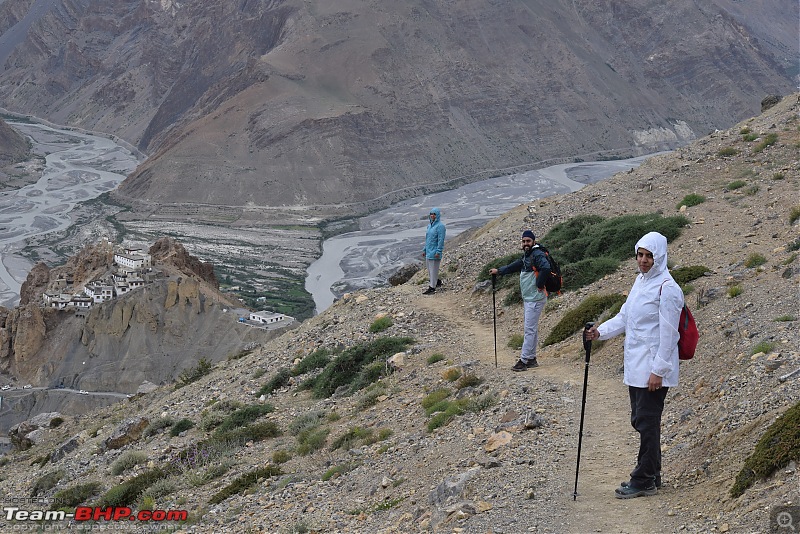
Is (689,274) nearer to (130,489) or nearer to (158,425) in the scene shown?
(130,489)

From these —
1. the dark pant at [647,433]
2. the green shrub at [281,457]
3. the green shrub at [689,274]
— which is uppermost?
the green shrub at [689,274]

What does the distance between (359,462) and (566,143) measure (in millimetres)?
144164

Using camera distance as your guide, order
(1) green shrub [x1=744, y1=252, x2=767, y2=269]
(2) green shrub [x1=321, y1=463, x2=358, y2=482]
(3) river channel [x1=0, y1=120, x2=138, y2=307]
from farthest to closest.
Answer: (3) river channel [x1=0, y1=120, x2=138, y2=307]
(1) green shrub [x1=744, y1=252, x2=767, y2=269]
(2) green shrub [x1=321, y1=463, x2=358, y2=482]

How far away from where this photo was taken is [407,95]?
14512 centimetres

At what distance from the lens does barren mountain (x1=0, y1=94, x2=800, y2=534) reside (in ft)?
29.6

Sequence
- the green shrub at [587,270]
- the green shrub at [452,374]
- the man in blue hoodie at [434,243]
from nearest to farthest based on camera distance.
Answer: the green shrub at [452,374]
the green shrub at [587,270]
the man in blue hoodie at [434,243]

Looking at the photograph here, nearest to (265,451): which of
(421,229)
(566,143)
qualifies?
(421,229)

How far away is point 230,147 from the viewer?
133 meters

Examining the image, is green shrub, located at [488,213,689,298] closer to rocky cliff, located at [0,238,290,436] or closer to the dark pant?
the dark pant

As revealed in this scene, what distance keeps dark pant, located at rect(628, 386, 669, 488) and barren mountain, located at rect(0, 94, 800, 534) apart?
28 centimetres

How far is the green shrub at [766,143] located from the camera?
23297 millimetres

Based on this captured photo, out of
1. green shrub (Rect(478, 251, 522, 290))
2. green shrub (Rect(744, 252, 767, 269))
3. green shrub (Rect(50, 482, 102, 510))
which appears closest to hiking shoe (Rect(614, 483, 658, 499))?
green shrub (Rect(744, 252, 767, 269))

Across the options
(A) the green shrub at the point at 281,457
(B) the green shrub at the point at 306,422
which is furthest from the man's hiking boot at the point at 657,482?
(B) the green shrub at the point at 306,422

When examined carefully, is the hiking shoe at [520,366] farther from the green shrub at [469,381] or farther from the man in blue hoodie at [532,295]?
the green shrub at [469,381]
